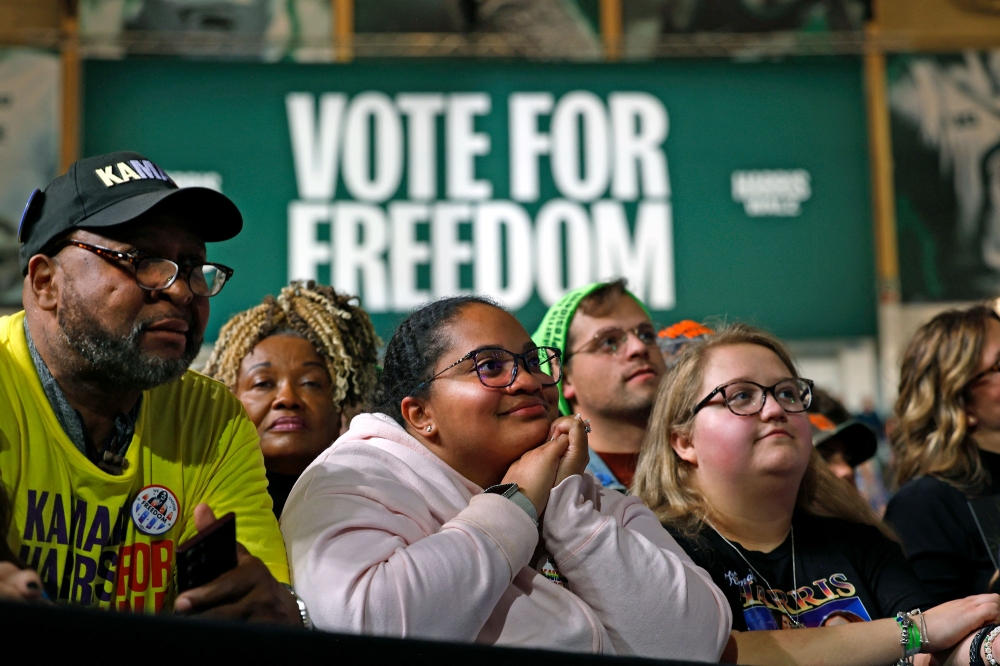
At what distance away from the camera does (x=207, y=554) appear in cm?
149

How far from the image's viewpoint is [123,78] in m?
7.35

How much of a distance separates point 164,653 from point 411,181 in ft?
21.6

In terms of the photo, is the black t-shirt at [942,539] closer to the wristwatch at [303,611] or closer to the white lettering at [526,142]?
the wristwatch at [303,611]

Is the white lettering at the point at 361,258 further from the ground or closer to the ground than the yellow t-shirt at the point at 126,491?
further from the ground

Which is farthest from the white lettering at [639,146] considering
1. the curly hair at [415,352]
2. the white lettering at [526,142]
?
the curly hair at [415,352]

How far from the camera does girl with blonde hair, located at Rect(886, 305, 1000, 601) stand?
8.65ft

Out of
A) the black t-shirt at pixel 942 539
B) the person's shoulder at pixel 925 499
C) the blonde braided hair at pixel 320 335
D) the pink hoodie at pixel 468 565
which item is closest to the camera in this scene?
the pink hoodie at pixel 468 565

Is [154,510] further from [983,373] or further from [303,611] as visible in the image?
[983,373]

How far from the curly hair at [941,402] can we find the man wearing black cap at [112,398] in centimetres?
196

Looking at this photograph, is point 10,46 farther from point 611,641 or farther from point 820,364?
point 611,641

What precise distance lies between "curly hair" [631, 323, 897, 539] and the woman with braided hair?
0.94 meters

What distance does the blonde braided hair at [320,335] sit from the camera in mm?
3055

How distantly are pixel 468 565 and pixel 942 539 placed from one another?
1574 mm

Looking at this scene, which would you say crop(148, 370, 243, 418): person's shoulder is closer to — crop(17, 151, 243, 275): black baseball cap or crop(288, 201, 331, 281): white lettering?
crop(17, 151, 243, 275): black baseball cap
